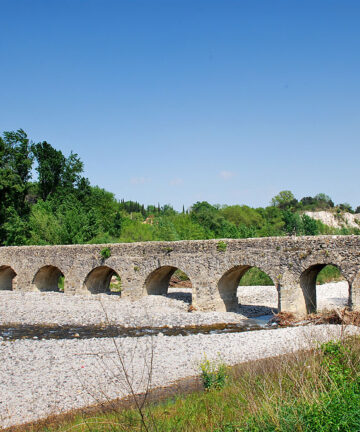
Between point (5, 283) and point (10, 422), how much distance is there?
25.3 m

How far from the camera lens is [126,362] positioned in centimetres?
1128

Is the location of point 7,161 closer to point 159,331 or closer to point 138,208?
point 159,331

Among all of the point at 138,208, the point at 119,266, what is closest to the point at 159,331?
the point at 119,266

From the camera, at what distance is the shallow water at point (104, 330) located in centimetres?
1525

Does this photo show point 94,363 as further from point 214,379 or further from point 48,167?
point 48,167

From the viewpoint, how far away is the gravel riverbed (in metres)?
8.87

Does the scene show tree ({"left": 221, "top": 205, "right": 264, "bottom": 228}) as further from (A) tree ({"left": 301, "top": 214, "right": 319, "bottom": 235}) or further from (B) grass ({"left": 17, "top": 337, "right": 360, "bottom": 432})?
(B) grass ({"left": 17, "top": 337, "right": 360, "bottom": 432})

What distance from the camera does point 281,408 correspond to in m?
5.16

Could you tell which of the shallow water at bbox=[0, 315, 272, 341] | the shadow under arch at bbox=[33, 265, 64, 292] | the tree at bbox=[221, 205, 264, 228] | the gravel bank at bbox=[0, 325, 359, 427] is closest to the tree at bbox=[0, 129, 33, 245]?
the shadow under arch at bbox=[33, 265, 64, 292]

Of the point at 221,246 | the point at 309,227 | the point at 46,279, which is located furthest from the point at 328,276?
→ the point at 309,227

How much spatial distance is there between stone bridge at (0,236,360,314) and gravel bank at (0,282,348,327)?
0.92 meters

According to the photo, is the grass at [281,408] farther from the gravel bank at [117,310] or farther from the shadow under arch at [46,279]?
the shadow under arch at [46,279]

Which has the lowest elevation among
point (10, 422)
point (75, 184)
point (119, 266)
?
point (10, 422)

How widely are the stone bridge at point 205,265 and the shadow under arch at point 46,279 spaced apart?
0.07 m
